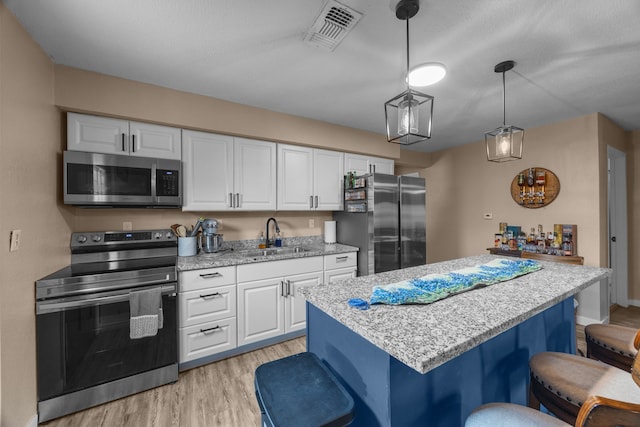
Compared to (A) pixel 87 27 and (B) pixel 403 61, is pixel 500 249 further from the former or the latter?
(A) pixel 87 27

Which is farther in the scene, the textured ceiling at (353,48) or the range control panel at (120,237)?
the range control panel at (120,237)

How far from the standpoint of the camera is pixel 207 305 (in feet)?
7.57

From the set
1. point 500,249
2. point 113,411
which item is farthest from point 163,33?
point 500,249

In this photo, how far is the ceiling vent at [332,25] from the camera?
4.90ft

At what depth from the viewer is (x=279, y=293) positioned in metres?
2.69

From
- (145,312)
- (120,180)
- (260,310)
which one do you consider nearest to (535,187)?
(260,310)

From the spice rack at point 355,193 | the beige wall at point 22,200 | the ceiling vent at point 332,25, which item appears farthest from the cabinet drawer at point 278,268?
the ceiling vent at point 332,25

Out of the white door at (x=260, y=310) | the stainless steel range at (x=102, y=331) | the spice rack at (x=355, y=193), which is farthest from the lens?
the spice rack at (x=355, y=193)

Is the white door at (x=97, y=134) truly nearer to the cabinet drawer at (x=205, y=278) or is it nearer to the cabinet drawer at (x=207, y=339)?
the cabinet drawer at (x=205, y=278)

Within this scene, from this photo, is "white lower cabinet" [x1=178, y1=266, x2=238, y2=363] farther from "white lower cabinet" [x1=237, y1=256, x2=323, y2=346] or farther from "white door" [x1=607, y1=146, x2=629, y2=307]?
"white door" [x1=607, y1=146, x2=629, y2=307]

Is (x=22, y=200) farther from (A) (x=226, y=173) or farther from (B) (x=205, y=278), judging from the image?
(A) (x=226, y=173)

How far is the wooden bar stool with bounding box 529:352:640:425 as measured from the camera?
3.28ft

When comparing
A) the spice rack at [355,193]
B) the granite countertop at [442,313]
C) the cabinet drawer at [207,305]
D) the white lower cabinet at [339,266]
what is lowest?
the cabinet drawer at [207,305]

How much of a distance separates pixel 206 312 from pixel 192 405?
26.0 inches
